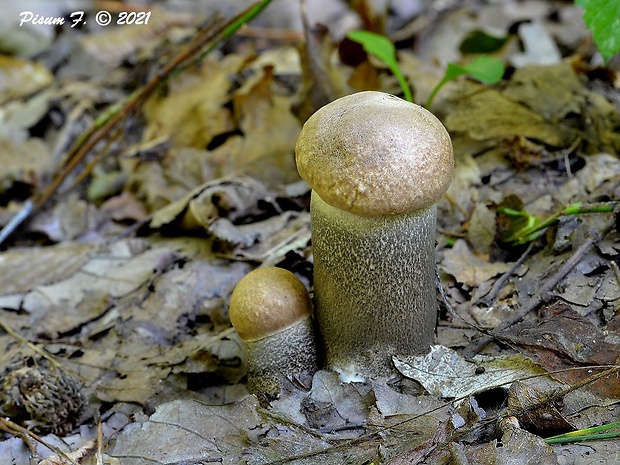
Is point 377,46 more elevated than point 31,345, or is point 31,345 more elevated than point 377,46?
point 377,46

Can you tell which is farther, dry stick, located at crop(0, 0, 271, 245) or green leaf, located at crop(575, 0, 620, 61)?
dry stick, located at crop(0, 0, 271, 245)

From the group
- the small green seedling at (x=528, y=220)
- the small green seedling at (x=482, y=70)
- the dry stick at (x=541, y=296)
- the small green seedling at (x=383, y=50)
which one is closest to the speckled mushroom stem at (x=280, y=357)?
the dry stick at (x=541, y=296)

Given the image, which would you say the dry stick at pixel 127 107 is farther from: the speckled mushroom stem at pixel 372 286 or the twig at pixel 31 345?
the speckled mushroom stem at pixel 372 286

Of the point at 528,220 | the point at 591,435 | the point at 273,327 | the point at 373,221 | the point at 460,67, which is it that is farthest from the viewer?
the point at 460,67

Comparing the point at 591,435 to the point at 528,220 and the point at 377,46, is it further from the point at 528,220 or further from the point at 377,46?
the point at 377,46

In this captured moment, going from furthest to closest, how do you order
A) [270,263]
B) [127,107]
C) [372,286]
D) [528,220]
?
[127,107], [270,263], [528,220], [372,286]

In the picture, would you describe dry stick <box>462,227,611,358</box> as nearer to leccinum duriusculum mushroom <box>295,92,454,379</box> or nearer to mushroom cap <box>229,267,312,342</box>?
leccinum duriusculum mushroom <box>295,92,454,379</box>

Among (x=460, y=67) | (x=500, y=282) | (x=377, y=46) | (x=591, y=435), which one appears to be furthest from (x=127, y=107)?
(x=591, y=435)

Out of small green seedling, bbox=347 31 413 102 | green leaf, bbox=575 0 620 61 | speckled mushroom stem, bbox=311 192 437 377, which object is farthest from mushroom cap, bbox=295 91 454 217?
small green seedling, bbox=347 31 413 102
